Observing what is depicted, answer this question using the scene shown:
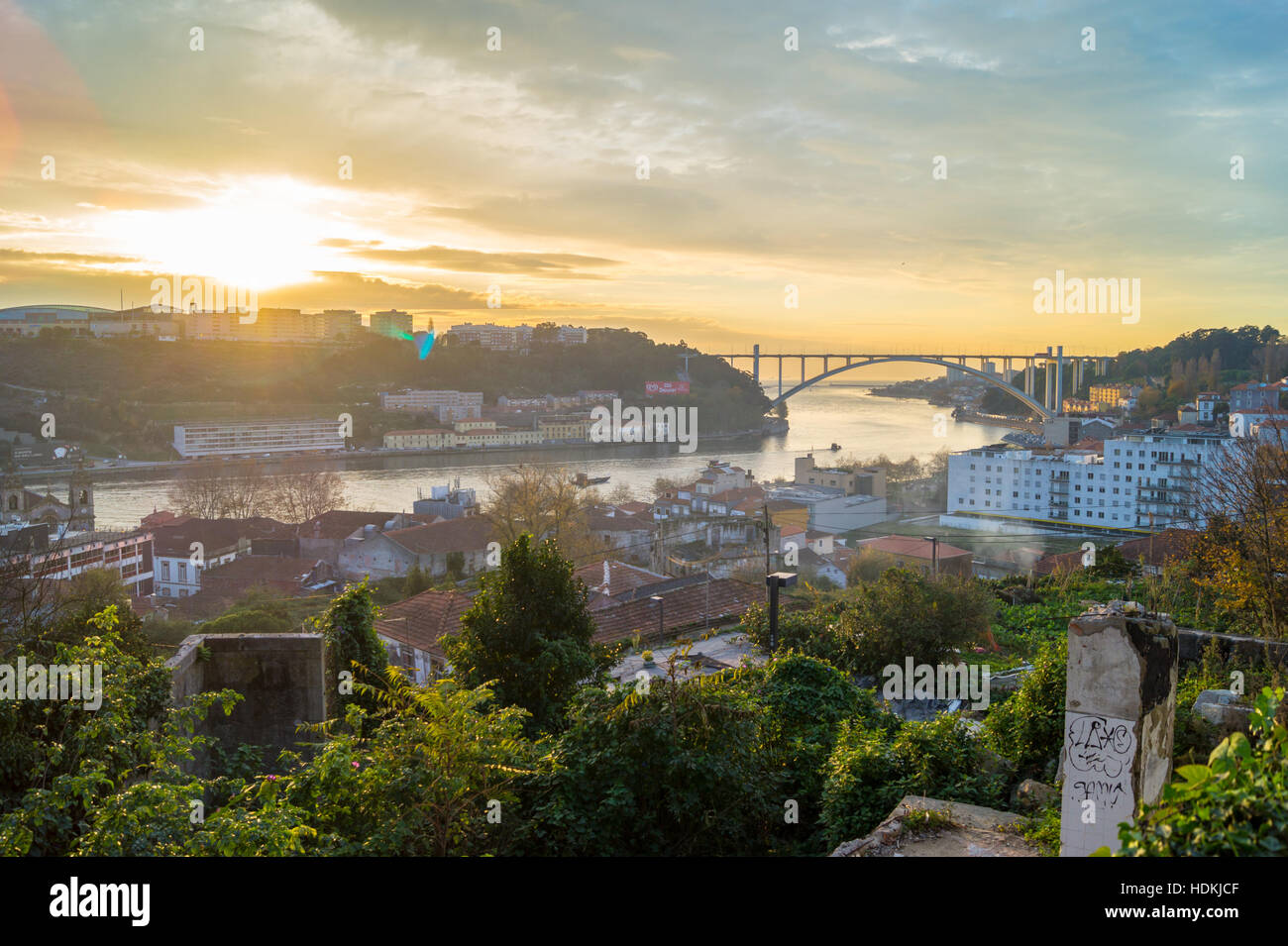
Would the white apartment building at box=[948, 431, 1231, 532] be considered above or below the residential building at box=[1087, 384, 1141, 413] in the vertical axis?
below

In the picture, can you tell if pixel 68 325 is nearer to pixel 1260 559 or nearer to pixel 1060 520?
pixel 1060 520

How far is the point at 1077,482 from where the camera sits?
21.4 m

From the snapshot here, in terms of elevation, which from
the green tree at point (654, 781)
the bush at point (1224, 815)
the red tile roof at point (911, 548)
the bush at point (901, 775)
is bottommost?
the red tile roof at point (911, 548)

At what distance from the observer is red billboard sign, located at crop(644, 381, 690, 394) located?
38625 millimetres

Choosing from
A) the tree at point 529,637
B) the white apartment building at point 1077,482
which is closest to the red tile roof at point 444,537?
the white apartment building at point 1077,482

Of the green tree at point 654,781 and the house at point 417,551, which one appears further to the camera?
the house at point 417,551

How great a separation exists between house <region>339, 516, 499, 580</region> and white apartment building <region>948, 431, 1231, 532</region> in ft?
38.0

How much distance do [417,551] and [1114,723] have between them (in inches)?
561

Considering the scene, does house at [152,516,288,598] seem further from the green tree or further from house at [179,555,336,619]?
the green tree

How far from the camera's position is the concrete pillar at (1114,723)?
1.66 m

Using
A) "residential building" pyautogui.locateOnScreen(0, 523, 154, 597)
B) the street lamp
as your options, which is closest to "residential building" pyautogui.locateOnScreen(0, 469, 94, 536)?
"residential building" pyautogui.locateOnScreen(0, 523, 154, 597)

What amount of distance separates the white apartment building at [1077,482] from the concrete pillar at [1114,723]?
19.7 m

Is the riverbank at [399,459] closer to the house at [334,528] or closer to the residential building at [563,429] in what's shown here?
the residential building at [563,429]

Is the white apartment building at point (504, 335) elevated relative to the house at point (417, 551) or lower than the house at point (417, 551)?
elevated
